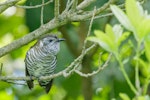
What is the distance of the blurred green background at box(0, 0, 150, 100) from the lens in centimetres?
466

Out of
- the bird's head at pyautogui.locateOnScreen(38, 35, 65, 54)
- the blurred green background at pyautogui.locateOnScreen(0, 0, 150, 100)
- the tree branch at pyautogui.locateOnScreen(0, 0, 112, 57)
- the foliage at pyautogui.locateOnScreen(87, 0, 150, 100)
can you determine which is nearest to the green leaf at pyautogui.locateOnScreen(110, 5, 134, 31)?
the foliage at pyautogui.locateOnScreen(87, 0, 150, 100)

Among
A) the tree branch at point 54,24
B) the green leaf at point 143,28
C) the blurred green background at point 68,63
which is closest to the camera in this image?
the green leaf at point 143,28

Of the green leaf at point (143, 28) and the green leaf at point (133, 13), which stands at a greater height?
the green leaf at point (133, 13)

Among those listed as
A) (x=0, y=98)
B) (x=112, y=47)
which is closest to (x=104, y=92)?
(x=0, y=98)

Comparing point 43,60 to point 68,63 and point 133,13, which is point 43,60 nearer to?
point 68,63

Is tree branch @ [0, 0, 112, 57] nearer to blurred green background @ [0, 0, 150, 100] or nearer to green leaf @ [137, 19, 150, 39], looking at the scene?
blurred green background @ [0, 0, 150, 100]

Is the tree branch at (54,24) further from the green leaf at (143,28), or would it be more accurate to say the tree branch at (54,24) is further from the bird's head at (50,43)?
the green leaf at (143,28)

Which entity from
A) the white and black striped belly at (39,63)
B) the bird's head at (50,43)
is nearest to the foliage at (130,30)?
the bird's head at (50,43)

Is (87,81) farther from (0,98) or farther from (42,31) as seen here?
(42,31)

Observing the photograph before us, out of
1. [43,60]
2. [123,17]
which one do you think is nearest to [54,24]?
[43,60]

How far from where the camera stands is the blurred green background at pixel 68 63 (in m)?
4.66

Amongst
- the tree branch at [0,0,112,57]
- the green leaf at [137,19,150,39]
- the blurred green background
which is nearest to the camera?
the green leaf at [137,19,150,39]

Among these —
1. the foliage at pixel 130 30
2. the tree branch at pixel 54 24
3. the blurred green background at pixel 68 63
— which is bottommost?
the blurred green background at pixel 68 63

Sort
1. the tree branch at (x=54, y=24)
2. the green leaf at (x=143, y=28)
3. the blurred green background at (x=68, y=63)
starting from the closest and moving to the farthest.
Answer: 1. the green leaf at (x=143, y=28)
2. the tree branch at (x=54, y=24)
3. the blurred green background at (x=68, y=63)
